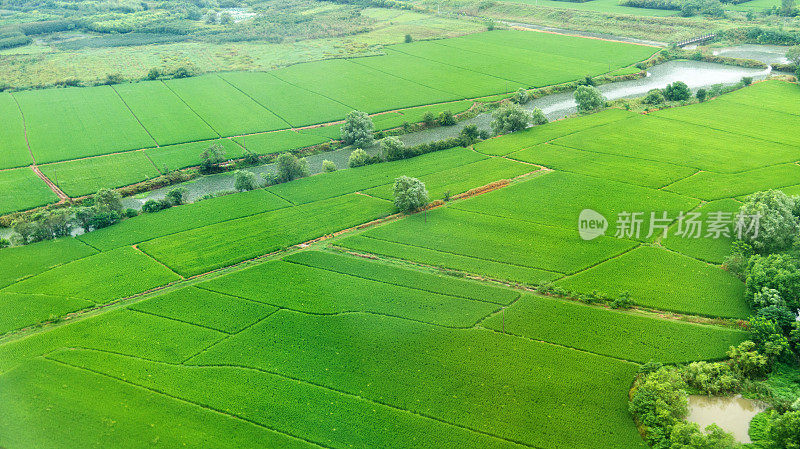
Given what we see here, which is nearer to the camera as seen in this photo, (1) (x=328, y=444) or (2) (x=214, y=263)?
(1) (x=328, y=444)

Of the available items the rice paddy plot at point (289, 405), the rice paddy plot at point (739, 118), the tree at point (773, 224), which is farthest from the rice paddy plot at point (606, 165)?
the rice paddy plot at point (289, 405)

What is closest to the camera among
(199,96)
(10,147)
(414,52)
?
(10,147)

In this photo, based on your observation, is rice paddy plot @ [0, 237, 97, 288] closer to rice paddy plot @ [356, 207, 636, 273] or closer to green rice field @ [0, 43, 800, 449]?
green rice field @ [0, 43, 800, 449]

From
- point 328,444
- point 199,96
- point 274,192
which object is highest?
point 199,96

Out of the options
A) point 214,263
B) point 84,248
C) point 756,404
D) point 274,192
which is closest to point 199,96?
point 274,192

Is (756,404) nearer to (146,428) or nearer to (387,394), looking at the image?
(387,394)

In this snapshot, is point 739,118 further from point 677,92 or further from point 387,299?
point 387,299

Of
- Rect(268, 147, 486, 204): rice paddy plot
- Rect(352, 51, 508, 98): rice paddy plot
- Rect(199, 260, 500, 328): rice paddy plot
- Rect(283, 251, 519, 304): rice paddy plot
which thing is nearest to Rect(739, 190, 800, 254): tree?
Rect(283, 251, 519, 304): rice paddy plot
